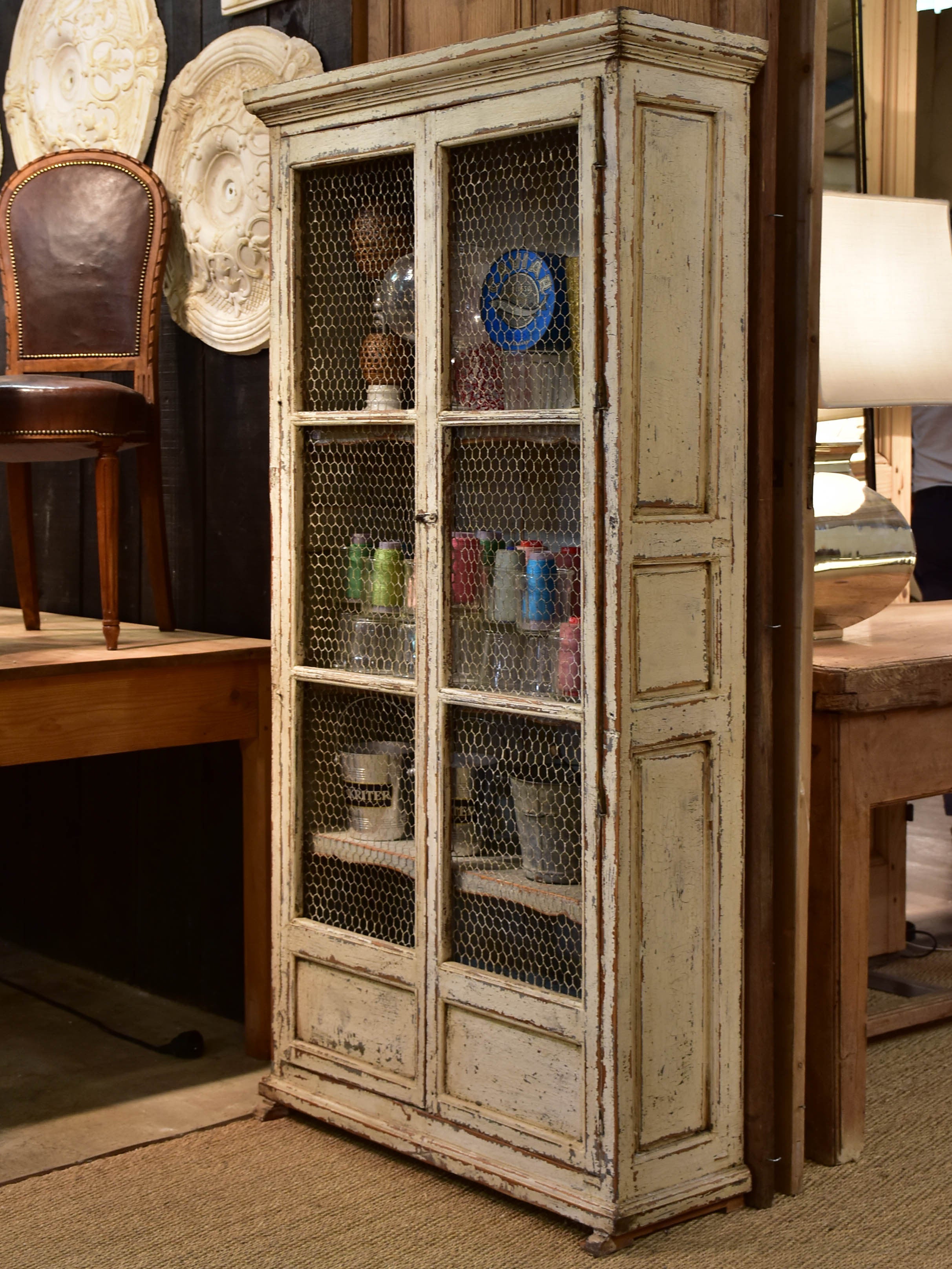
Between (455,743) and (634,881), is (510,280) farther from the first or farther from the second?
(634,881)

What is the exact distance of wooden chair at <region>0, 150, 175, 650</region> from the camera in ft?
9.82

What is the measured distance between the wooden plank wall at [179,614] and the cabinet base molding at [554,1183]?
0.78 meters

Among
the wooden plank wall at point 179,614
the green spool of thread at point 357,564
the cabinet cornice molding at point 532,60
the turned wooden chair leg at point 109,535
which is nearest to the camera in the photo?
the cabinet cornice molding at point 532,60

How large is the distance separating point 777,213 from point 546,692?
0.82m

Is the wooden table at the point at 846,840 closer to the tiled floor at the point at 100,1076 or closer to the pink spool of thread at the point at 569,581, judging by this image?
the pink spool of thread at the point at 569,581

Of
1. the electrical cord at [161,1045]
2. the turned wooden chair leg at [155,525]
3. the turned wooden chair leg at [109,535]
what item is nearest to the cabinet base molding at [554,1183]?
the electrical cord at [161,1045]

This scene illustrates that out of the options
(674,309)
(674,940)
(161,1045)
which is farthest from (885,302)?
(161,1045)

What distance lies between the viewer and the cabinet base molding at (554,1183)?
2.25 meters

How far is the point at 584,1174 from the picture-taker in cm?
229

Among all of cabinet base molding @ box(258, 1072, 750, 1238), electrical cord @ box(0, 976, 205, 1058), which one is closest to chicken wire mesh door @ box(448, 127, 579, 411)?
cabinet base molding @ box(258, 1072, 750, 1238)

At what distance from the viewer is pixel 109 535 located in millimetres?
2982

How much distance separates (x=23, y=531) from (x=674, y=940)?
181 cm

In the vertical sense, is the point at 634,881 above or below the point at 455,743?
below

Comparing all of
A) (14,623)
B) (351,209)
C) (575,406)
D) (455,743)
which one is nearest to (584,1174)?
(455,743)
